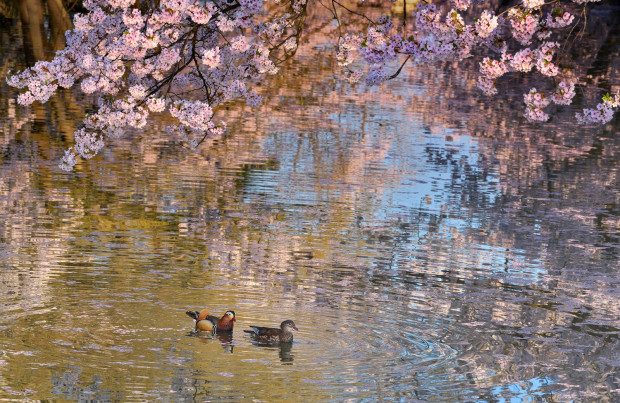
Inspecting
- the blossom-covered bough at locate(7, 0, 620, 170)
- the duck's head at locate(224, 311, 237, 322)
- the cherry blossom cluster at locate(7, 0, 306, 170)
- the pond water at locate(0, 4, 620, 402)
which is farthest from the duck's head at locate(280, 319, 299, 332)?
the cherry blossom cluster at locate(7, 0, 306, 170)

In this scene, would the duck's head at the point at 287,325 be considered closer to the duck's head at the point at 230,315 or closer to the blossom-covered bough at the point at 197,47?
the duck's head at the point at 230,315

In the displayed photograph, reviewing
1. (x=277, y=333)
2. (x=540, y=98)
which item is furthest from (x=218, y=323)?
(x=540, y=98)

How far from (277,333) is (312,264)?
2954 mm

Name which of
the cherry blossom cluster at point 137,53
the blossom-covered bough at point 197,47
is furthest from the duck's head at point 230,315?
the cherry blossom cluster at point 137,53

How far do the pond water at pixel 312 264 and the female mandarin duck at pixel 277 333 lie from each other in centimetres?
12

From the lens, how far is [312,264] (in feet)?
45.1

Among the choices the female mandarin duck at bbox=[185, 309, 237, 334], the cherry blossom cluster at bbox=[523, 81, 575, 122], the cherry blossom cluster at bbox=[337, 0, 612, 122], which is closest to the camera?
the female mandarin duck at bbox=[185, 309, 237, 334]

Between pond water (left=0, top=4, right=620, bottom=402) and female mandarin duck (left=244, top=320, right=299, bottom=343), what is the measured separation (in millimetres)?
122

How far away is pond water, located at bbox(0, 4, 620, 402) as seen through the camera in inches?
400

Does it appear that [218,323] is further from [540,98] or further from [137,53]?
[540,98]

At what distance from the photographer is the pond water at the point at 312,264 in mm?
10148

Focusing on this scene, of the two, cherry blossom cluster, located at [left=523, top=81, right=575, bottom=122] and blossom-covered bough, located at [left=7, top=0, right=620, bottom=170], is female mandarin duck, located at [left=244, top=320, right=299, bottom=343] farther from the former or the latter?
cherry blossom cluster, located at [left=523, top=81, right=575, bottom=122]

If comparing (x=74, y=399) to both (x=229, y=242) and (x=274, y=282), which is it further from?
(x=229, y=242)

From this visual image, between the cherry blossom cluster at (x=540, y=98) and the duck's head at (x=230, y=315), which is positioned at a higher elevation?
the cherry blossom cluster at (x=540, y=98)
